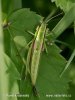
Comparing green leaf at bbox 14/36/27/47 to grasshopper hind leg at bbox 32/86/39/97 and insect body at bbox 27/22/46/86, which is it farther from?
grasshopper hind leg at bbox 32/86/39/97

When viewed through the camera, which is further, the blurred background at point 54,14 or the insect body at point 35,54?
the blurred background at point 54,14

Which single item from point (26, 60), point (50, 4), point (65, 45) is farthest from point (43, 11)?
point (26, 60)

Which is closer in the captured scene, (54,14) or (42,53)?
(42,53)

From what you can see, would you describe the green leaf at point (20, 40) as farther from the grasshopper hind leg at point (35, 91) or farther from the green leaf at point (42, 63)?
the grasshopper hind leg at point (35, 91)

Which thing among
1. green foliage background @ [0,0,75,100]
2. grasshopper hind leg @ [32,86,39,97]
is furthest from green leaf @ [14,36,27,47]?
grasshopper hind leg @ [32,86,39,97]

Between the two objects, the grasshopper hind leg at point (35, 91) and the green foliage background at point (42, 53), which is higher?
the green foliage background at point (42, 53)

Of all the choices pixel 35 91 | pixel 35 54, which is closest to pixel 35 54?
pixel 35 54

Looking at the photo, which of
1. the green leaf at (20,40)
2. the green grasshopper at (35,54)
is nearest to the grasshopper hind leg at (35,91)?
the green grasshopper at (35,54)

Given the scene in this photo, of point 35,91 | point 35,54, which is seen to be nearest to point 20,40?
point 35,54

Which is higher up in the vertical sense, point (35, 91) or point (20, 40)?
point (20, 40)

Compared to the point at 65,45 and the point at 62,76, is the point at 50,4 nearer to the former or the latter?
the point at 65,45

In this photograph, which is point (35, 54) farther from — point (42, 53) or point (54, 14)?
point (54, 14)
